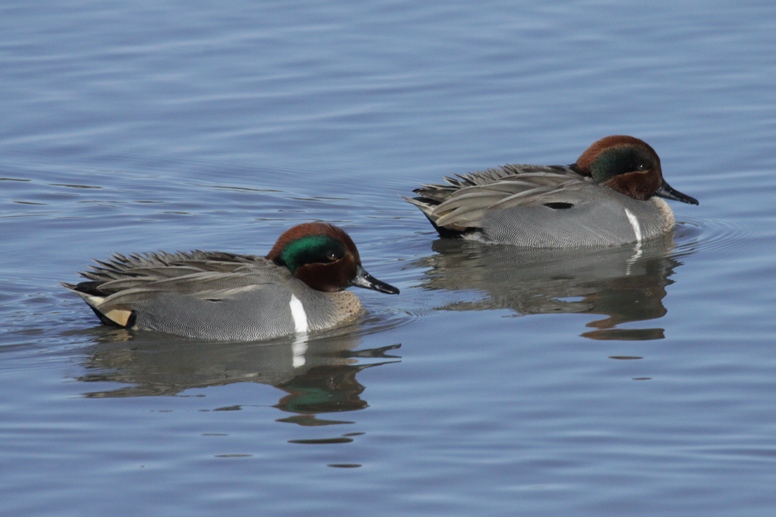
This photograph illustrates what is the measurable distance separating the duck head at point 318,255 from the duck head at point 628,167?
9.95ft

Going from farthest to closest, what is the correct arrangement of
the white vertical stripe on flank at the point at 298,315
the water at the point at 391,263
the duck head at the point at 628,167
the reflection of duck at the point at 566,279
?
1. the duck head at the point at 628,167
2. the reflection of duck at the point at 566,279
3. the white vertical stripe on flank at the point at 298,315
4. the water at the point at 391,263

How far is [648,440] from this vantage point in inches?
294

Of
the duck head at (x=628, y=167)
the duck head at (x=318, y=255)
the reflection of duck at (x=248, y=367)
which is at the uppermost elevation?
the duck head at (x=628, y=167)

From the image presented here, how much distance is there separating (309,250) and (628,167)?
3680 mm

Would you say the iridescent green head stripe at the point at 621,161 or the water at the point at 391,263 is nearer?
the water at the point at 391,263

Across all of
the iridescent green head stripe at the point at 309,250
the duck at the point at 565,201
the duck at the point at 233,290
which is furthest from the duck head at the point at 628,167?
the iridescent green head stripe at the point at 309,250

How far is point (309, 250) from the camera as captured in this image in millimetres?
9789

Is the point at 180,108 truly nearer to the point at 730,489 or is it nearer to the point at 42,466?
the point at 42,466

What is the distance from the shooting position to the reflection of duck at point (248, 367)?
840 cm

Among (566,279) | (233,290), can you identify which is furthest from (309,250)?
(566,279)

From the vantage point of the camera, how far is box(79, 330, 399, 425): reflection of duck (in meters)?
8.40

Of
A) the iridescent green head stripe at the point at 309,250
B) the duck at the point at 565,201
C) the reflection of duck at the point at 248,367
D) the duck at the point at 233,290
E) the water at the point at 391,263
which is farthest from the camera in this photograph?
the duck at the point at 565,201

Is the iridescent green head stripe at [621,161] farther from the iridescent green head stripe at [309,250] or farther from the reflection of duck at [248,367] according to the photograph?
the reflection of duck at [248,367]

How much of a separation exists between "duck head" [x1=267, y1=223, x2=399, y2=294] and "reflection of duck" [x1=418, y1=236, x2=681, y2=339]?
804mm
